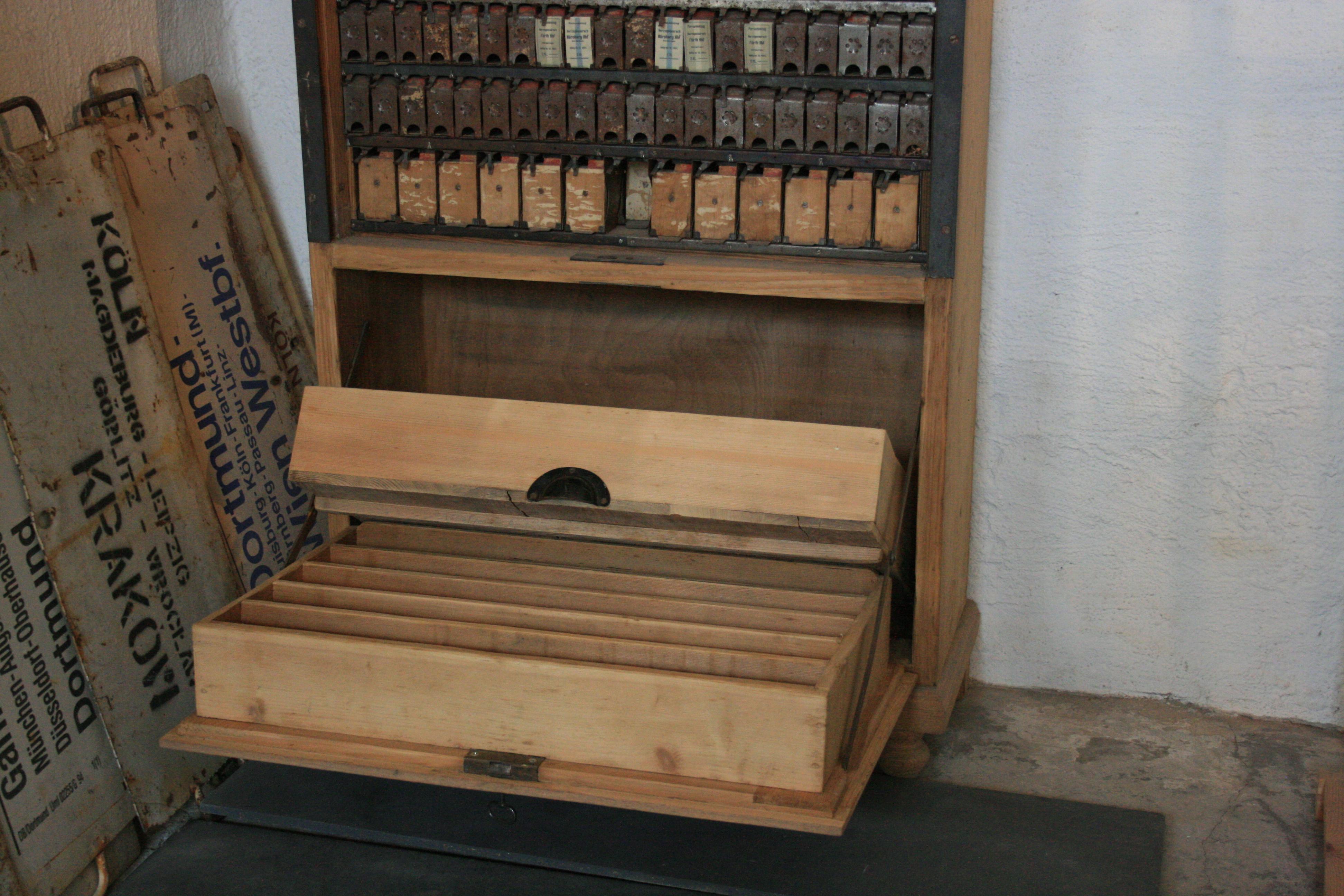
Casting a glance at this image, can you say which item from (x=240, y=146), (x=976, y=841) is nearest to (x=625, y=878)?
(x=976, y=841)

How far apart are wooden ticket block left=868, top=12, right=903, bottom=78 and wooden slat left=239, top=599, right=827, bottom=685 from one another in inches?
33.6

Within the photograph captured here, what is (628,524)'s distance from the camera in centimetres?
196

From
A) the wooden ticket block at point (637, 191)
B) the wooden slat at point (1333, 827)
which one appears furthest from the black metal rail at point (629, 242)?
the wooden slat at point (1333, 827)

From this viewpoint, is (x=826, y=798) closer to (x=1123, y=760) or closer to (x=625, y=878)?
(x=625, y=878)

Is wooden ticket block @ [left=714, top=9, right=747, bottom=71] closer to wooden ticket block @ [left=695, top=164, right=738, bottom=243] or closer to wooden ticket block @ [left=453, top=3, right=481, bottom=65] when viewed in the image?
wooden ticket block @ [left=695, top=164, right=738, bottom=243]

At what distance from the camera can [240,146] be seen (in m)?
2.54

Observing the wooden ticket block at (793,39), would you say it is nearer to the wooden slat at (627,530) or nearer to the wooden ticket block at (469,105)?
the wooden ticket block at (469,105)

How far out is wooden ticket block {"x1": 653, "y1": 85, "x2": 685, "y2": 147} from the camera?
1.96 metres

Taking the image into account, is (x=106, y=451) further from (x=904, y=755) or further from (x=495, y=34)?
(x=904, y=755)

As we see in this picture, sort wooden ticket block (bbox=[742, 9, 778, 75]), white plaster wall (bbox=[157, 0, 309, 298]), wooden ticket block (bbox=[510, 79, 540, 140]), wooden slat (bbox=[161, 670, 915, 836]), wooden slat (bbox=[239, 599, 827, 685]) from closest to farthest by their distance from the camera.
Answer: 1. wooden slat (bbox=[161, 670, 915, 836])
2. wooden slat (bbox=[239, 599, 827, 685])
3. wooden ticket block (bbox=[742, 9, 778, 75])
4. wooden ticket block (bbox=[510, 79, 540, 140])
5. white plaster wall (bbox=[157, 0, 309, 298])

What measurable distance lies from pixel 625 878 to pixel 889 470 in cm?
69

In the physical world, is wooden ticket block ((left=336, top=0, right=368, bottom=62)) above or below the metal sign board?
above

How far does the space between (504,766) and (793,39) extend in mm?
1093

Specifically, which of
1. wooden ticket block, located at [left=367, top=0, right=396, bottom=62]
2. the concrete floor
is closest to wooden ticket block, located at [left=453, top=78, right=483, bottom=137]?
wooden ticket block, located at [left=367, top=0, right=396, bottom=62]
